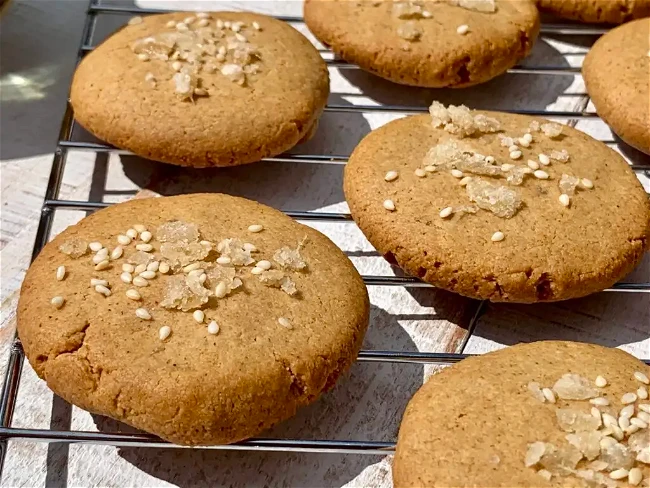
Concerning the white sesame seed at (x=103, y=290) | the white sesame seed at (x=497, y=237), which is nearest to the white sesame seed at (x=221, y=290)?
the white sesame seed at (x=103, y=290)

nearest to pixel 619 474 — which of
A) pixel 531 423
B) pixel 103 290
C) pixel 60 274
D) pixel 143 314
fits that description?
→ pixel 531 423

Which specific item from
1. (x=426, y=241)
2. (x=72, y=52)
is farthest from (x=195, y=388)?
(x=72, y=52)

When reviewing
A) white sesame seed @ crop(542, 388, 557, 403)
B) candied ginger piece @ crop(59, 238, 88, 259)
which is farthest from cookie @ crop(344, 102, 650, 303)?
candied ginger piece @ crop(59, 238, 88, 259)

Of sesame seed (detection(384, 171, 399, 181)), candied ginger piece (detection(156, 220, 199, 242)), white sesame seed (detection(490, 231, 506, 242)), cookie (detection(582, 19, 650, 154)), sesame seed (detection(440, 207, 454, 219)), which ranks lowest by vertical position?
candied ginger piece (detection(156, 220, 199, 242))

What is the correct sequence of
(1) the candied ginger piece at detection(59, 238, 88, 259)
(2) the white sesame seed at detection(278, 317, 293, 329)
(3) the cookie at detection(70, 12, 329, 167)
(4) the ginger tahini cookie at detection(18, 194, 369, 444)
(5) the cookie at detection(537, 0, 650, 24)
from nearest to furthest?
(4) the ginger tahini cookie at detection(18, 194, 369, 444)
(2) the white sesame seed at detection(278, 317, 293, 329)
(1) the candied ginger piece at detection(59, 238, 88, 259)
(3) the cookie at detection(70, 12, 329, 167)
(5) the cookie at detection(537, 0, 650, 24)

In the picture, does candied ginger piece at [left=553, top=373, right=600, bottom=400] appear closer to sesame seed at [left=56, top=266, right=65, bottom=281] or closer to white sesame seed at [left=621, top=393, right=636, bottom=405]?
white sesame seed at [left=621, top=393, right=636, bottom=405]

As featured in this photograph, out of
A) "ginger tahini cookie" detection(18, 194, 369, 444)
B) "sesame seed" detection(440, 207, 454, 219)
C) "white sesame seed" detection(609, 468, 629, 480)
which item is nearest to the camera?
"white sesame seed" detection(609, 468, 629, 480)

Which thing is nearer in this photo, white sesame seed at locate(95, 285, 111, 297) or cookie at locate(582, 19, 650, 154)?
white sesame seed at locate(95, 285, 111, 297)

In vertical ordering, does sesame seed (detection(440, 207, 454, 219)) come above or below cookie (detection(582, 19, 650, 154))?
below

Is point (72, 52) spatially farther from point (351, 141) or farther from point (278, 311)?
point (278, 311)
